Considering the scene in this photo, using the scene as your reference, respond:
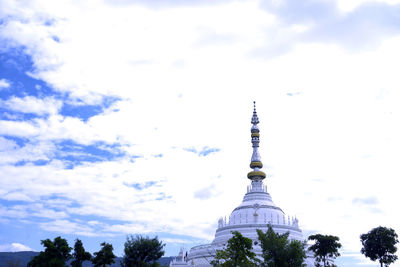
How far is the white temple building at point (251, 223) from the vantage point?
8525 centimetres

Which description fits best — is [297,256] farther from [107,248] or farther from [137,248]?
[107,248]

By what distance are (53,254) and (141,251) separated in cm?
1731

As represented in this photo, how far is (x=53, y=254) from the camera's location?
66188 mm

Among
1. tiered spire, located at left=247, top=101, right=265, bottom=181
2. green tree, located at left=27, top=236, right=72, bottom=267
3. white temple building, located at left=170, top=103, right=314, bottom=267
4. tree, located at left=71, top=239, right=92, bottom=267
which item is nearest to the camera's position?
green tree, located at left=27, top=236, right=72, bottom=267

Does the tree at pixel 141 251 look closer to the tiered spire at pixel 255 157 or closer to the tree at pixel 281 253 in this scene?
the tree at pixel 281 253

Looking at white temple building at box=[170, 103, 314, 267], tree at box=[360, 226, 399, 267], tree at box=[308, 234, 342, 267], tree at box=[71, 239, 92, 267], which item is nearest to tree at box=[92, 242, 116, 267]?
tree at box=[71, 239, 92, 267]

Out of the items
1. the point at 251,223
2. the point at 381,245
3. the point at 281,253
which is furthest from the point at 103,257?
the point at 381,245

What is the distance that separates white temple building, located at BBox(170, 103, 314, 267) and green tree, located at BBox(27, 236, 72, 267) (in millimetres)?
27503

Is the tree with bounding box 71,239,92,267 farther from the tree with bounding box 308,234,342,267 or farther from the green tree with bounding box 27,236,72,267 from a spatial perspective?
the tree with bounding box 308,234,342,267

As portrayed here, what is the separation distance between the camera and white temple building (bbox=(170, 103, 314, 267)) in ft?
280

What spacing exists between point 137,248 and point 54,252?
662 inches

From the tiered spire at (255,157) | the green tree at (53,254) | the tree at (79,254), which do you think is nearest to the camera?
the green tree at (53,254)

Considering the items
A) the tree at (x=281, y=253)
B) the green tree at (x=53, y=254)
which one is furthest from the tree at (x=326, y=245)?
the green tree at (x=53, y=254)

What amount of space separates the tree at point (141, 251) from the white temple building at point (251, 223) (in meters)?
24.3
